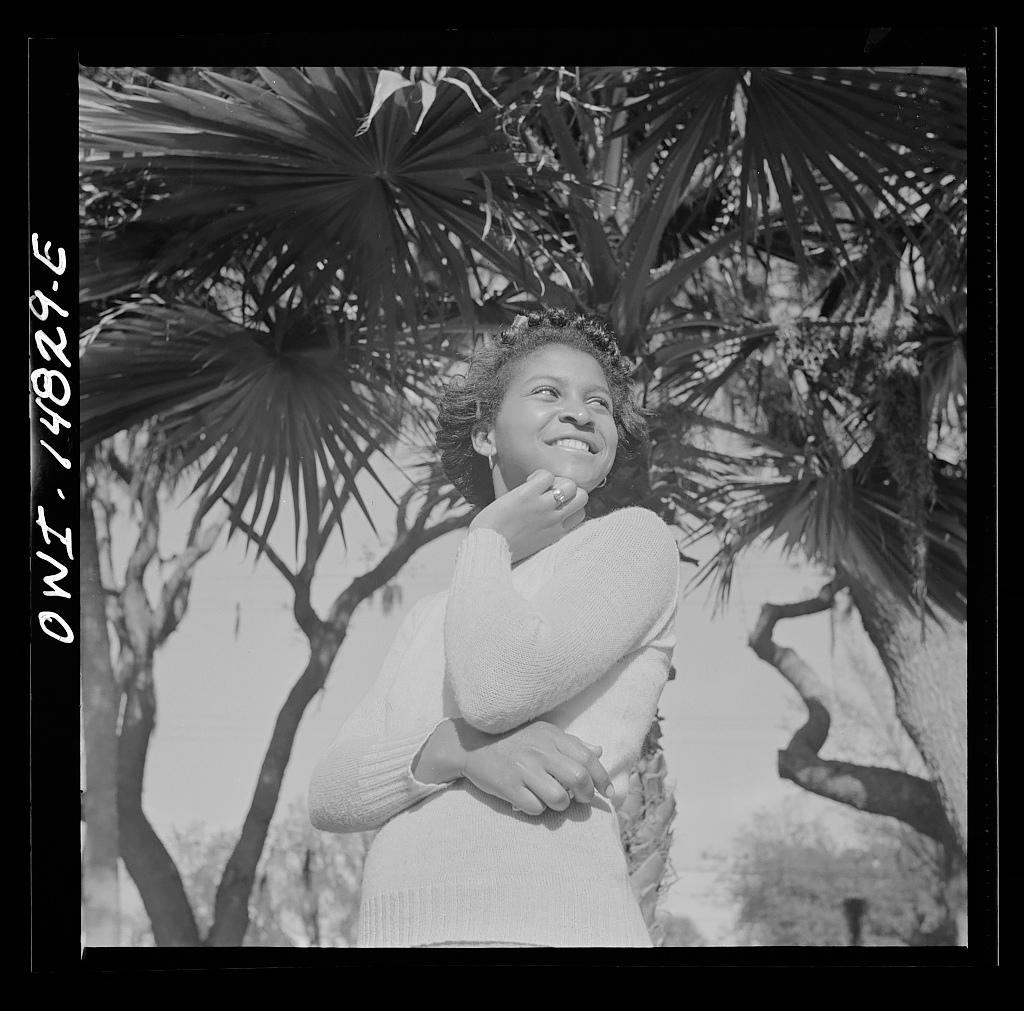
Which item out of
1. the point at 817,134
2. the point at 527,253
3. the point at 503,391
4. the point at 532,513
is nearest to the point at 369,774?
the point at 532,513

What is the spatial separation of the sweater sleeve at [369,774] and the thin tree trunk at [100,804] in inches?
26.0

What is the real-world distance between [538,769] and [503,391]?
0.92 m

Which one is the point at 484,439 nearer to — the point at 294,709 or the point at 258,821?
the point at 294,709

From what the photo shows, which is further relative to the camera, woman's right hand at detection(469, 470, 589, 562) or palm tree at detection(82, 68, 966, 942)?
palm tree at detection(82, 68, 966, 942)

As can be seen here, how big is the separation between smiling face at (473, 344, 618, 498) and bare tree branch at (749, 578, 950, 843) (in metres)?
0.61

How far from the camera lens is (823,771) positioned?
3139 mm

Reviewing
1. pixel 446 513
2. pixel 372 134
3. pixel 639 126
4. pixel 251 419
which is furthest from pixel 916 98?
pixel 251 419

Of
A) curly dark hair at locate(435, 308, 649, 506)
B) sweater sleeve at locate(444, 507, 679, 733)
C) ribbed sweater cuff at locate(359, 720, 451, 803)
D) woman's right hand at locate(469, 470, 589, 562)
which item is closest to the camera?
sweater sleeve at locate(444, 507, 679, 733)

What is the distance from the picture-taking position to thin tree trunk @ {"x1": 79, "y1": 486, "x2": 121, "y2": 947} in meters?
3.13

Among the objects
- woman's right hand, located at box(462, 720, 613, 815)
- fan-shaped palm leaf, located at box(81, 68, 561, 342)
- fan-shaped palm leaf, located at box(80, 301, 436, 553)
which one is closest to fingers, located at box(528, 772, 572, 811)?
woman's right hand, located at box(462, 720, 613, 815)

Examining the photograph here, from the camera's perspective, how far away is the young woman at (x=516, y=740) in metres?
2.39

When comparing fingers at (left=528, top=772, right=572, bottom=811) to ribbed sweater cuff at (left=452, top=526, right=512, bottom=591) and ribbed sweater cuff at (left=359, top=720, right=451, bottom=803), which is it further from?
ribbed sweater cuff at (left=452, top=526, right=512, bottom=591)

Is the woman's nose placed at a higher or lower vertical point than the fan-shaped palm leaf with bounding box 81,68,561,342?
lower
